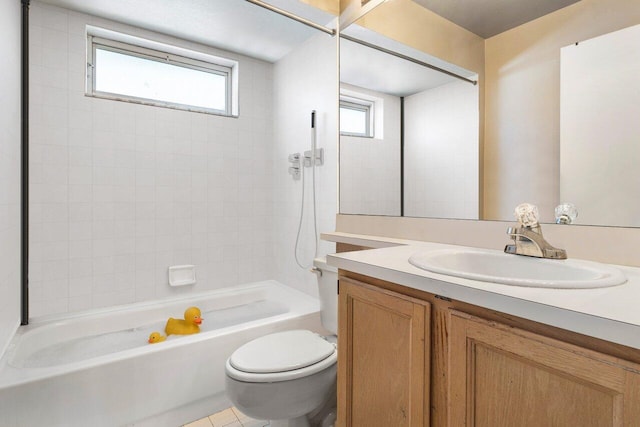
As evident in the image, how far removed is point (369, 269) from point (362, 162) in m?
1.13

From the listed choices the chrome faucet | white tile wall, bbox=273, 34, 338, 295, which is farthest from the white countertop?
white tile wall, bbox=273, 34, 338, 295

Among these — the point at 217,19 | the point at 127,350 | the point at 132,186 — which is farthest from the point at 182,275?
the point at 217,19

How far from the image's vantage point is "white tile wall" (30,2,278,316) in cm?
196

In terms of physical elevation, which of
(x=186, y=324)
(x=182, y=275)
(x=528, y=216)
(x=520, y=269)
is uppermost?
(x=528, y=216)

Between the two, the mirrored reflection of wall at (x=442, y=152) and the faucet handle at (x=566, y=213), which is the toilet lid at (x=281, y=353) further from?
the faucet handle at (x=566, y=213)

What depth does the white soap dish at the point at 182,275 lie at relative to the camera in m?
2.36

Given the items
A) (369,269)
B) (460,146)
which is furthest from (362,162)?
(369,269)

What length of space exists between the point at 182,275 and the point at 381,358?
6.36 feet

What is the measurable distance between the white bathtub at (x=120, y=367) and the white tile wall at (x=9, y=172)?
21cm

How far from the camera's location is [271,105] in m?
2.81

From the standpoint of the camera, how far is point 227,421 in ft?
5.45

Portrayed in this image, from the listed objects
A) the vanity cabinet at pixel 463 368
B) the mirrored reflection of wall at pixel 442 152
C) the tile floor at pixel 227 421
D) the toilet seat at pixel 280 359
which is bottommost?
the tile floor at pixel 227 421

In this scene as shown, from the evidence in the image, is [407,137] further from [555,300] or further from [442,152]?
[555,300]

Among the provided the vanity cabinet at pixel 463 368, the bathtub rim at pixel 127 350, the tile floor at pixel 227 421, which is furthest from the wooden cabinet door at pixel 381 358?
the bathtub rim at pixel 127 350
